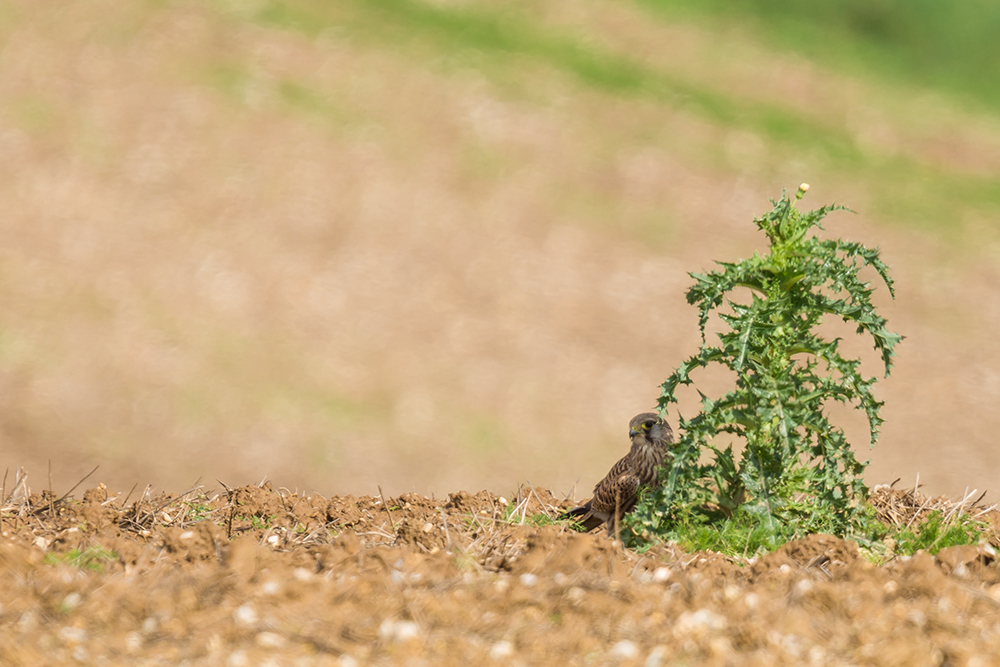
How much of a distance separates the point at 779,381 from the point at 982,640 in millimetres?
1687

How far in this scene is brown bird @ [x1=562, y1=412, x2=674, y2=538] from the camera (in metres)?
5.53

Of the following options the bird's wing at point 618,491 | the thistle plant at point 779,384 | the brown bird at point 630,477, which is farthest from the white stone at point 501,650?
the bird's wing at point 618,491

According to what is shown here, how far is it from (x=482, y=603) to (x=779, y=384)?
201cm

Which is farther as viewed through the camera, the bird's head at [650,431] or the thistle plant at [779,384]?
the bird's head at [650,431]

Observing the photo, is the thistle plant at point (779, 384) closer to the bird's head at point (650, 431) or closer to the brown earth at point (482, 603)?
the brown earth at point (482, 603)

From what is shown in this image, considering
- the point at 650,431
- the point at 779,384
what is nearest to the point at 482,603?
the point at 779,384

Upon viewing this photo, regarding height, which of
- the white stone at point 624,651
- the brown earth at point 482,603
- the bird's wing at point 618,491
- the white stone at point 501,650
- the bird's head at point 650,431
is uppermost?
the bird's head at point 650,431

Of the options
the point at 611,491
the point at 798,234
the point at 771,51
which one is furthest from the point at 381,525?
the point at 771,51

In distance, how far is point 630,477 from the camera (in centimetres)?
559

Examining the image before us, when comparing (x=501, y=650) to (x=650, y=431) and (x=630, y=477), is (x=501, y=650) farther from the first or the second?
(x=650, y=431)

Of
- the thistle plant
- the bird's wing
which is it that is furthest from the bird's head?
the thistle plant

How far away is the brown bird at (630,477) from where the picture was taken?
5531mm

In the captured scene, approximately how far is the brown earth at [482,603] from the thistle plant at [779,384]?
359 millimetres

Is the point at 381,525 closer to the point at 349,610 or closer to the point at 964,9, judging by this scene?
the point at 349,610
